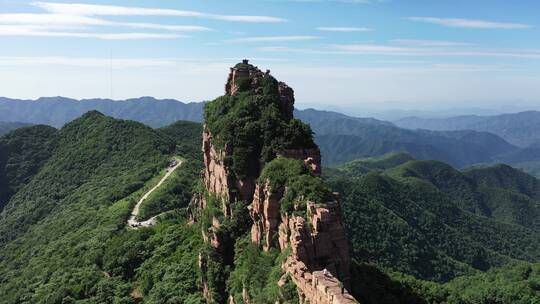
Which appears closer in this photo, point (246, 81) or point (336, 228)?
point (336, 228)

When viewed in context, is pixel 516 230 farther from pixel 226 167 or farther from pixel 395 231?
pixel 226 167

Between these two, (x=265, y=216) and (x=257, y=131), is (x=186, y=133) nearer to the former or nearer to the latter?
(x=257, y=131)

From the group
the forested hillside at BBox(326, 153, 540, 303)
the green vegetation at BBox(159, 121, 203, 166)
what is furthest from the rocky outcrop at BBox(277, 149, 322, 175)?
the green vegetation at BBox(159, 121, 203, 166)

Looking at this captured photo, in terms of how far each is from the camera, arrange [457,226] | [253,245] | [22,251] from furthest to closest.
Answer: [457,226] → [22,251] → [253,245]

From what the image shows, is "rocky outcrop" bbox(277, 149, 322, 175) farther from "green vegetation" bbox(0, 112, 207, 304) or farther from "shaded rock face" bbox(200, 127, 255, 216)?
"green vegetation" bbox(0, 112, 207, 304)

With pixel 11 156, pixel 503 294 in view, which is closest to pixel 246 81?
pixel 503 294

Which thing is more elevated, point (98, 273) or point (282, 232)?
point (282, 232)

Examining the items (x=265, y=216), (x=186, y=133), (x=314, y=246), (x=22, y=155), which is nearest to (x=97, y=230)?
(x=265, y=216)

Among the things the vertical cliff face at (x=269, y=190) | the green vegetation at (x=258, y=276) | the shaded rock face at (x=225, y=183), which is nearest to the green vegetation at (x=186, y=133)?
the shaded rock face at (x=225, y=183)
